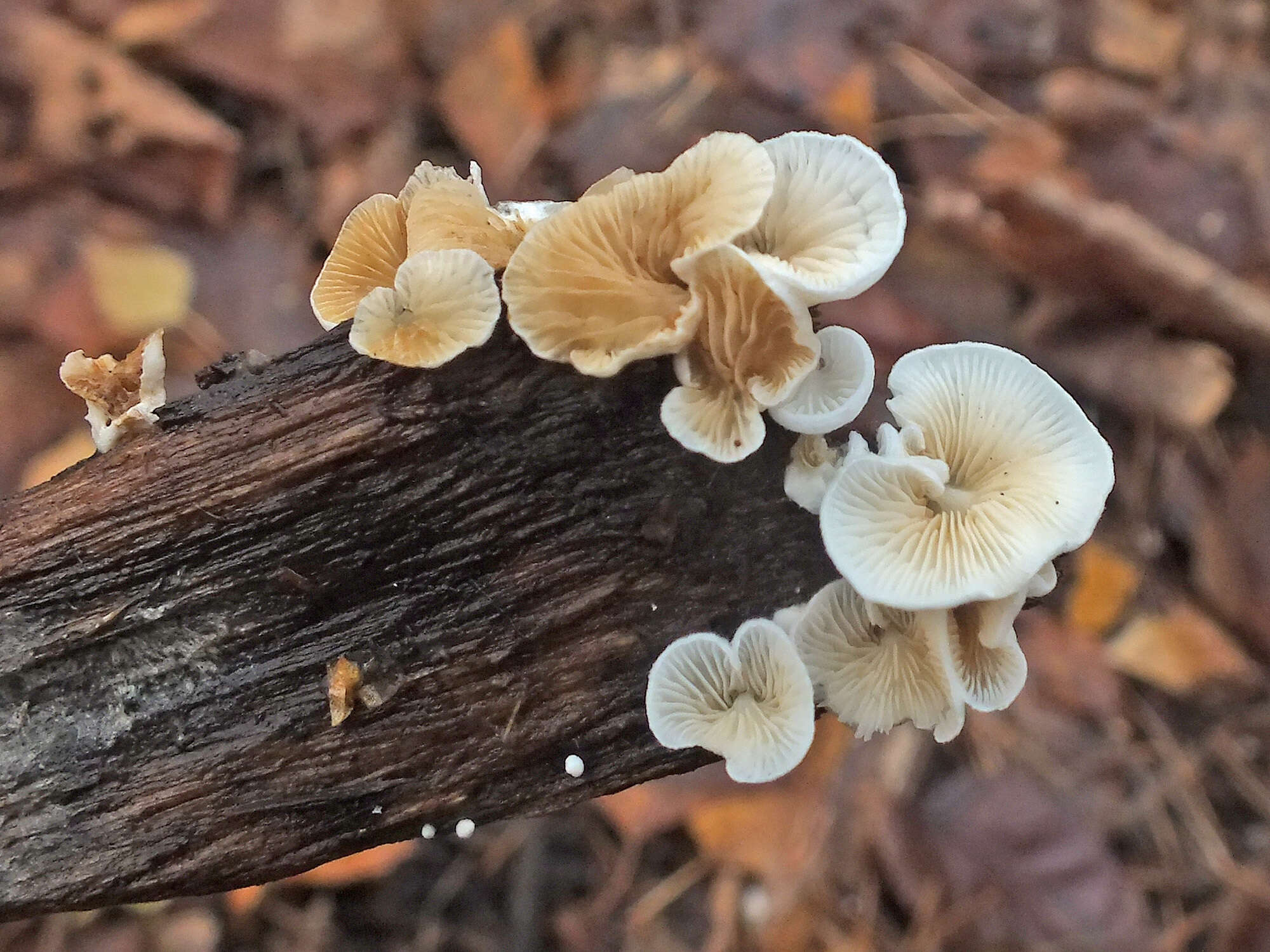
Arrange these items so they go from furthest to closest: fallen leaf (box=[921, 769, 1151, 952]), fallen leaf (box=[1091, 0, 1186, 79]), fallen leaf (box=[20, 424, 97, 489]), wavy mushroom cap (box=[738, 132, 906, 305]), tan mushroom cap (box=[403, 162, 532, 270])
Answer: fallen leaf (box=[1091, 0, 1186, 79]), fallen leaf (box=[20, 424, 97, 489]), fallen leaf (box=[921, 769, 1151, 952]), tan mushroom cap (box=[403, 162, 532, 270]), wavy mushroom cap (box=[738, 132, 906, 305])

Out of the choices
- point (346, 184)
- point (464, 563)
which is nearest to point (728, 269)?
point (464, 563)

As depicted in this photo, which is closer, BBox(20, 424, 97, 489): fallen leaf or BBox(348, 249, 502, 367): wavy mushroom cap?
BBox(348, 249, 502, 367): wavy mushroom cap

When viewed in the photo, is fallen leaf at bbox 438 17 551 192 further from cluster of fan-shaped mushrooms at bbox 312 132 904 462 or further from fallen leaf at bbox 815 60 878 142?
cluster of fan-shaped mushrooms at bbox 312 132 904 462

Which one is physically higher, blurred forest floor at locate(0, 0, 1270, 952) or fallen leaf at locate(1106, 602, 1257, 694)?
blurred forest floor at locate(0, 0, 1270, 952)

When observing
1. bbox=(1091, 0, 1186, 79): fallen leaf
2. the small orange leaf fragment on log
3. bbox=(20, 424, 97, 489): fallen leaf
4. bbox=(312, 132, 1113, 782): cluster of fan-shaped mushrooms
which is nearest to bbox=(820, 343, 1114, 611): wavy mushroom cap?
bbox=(312, 132, 1113, 782): cluster of fan-shaped mushrooms

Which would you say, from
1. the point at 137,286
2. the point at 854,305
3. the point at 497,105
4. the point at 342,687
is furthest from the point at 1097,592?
the point at 137,286

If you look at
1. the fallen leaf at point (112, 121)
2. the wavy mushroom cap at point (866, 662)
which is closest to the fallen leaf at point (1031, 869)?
the wavy mushroom cap at point (866, 662)
